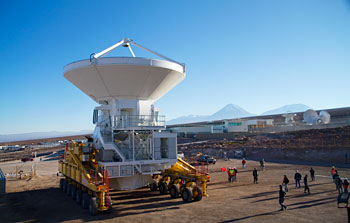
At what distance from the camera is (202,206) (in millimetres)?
13578

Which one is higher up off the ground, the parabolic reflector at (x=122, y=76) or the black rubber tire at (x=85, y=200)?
the parabolic reflector at (x=122, y=76)

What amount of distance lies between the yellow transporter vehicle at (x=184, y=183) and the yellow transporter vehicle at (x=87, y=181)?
4.35 m

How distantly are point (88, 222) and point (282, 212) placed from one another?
8.60m

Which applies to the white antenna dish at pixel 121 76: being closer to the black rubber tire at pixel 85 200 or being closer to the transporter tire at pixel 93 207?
the black rubber tire at pixel 85 200

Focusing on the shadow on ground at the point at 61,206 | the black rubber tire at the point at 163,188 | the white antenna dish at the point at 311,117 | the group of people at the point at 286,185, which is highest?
the white antenna dish at the point at 311,117

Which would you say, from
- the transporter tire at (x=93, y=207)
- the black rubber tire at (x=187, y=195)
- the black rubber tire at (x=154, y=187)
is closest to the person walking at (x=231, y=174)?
the black rubber tire at (x=154, y=187)

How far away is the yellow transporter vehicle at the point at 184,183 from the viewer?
48.4ft

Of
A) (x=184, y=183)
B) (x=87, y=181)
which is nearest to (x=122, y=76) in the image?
(x=87, y=181)

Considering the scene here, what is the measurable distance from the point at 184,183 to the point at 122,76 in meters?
7.46

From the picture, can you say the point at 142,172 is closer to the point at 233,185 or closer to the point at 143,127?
the point at 143,127

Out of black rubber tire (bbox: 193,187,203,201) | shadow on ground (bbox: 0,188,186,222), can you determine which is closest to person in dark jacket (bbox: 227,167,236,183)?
shadow on ground (bbox: 0,188,186,222)

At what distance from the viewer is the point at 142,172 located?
14922mm

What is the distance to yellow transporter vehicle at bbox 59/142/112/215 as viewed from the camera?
1273 cm

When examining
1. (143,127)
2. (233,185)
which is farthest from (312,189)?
(143,127)
